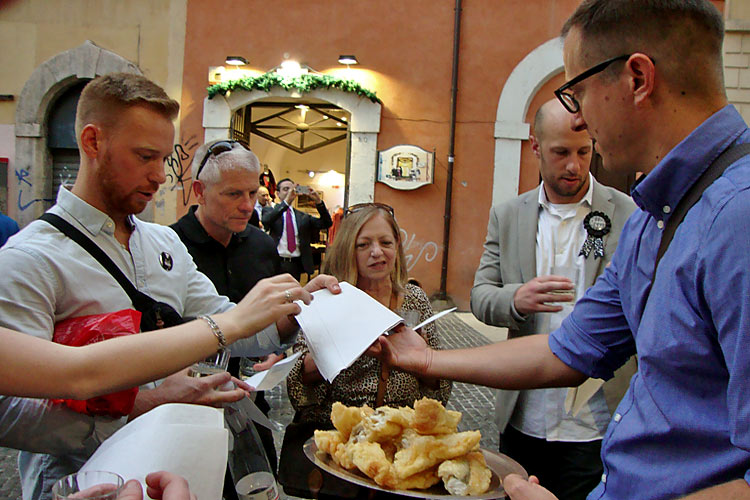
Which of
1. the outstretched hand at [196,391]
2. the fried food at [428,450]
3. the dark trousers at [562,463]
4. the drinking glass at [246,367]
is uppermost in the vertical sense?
the outstretched hand at [196,391]

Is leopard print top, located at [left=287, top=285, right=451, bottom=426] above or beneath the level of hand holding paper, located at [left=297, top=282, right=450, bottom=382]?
beneath

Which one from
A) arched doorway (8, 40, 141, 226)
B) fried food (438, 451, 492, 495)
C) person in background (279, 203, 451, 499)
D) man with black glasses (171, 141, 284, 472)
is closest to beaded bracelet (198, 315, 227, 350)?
person in background (279, 203, 451, 499)

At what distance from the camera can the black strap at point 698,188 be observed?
1.21m

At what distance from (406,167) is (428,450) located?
31.1ft

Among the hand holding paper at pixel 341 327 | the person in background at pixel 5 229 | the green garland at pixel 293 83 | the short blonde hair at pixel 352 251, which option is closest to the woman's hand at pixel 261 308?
the hand holding paper at pixel 341 327

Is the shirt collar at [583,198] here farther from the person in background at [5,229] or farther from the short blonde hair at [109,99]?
the person in background at [5,229]

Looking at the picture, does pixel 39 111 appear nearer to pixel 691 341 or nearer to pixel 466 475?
pixel 466 475

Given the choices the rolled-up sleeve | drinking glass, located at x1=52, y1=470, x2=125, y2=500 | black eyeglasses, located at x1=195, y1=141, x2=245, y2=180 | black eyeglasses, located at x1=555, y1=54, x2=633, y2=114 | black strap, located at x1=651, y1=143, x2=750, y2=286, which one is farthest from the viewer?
black eyeglasses, located at x1=195, y1=141, x2=245, y2=180

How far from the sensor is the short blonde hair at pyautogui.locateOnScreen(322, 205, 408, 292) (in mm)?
3084

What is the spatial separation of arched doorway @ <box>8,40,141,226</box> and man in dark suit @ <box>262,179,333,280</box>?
4644 mm

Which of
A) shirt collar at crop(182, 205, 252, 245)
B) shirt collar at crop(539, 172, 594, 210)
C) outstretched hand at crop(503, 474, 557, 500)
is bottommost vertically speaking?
outstretched hand at crop(503, 474, 557, 500)

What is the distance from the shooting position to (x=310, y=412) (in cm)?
260

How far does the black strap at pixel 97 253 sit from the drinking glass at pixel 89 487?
3.06 feet

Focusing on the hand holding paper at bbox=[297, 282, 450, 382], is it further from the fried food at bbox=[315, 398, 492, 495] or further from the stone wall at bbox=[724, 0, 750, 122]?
the stone wall at bbox=[724, 0, 750, 122]
